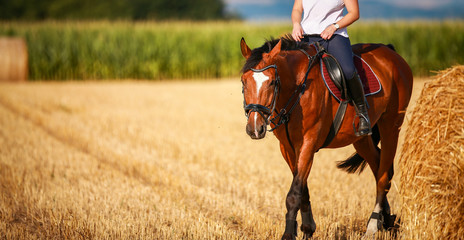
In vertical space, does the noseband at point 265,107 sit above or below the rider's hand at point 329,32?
below

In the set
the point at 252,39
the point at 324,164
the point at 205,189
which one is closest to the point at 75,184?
the point at 205,189

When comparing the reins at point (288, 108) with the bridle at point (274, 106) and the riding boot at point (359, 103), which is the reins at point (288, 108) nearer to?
the bridle at point (274, 106)

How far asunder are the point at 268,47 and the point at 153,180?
389 cm

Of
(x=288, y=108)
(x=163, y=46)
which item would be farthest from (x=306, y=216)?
(x=163, y=46)

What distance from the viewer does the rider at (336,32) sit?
5168 millimetres

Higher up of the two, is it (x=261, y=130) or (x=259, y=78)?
(x=259, y=78)

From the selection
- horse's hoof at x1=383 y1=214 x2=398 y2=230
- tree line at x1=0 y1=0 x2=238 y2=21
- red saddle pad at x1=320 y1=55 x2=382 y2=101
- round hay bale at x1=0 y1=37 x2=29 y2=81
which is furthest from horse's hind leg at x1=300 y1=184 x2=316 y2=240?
tree line at x1=0 y1=0 x2=238 y2=21

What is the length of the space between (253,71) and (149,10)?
63160 mm

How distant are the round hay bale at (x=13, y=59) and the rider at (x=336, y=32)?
19.2 m

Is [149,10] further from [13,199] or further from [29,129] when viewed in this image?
[13,199]

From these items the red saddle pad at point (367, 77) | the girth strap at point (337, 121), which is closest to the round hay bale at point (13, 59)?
the red saddle pad at point (367, 77)

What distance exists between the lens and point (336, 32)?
5.30 meters

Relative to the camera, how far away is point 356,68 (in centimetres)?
563

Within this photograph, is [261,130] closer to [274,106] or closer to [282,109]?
[274,106]
